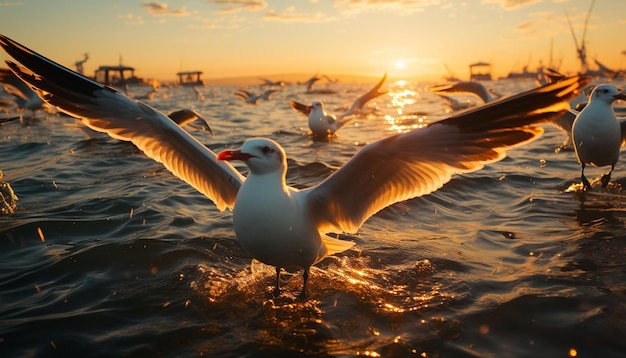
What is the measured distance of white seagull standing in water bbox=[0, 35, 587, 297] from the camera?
143 inches

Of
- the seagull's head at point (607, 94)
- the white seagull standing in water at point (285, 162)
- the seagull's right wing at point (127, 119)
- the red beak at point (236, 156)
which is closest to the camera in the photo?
the white seagull standing in water at point (285, 162)

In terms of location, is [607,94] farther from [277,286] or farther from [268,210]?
[268,210]

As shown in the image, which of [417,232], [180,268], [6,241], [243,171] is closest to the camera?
[180,268]

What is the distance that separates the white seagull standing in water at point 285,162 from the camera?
11.9ft

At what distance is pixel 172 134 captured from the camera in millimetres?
5086

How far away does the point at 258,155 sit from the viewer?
3.85 meters

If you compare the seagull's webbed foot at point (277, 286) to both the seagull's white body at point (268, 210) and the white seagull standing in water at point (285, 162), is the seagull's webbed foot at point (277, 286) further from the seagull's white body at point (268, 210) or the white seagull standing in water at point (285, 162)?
the seagull's white body at point (268, 210)

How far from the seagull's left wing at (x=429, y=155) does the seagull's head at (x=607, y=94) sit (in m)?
5.90

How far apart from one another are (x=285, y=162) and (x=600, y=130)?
6.64 meters

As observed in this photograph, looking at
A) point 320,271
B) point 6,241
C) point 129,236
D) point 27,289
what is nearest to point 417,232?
point 320,271

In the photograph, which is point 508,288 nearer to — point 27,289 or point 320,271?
point 320,271

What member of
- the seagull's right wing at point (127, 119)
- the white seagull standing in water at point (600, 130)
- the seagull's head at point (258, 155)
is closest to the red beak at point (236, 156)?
the seagull's head at point (258, 155)

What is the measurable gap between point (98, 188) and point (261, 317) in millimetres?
5841

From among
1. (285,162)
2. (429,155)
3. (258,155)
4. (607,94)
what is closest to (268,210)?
(258,155)
